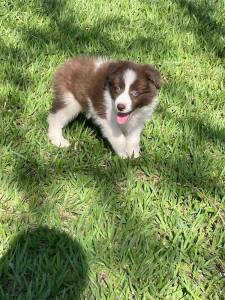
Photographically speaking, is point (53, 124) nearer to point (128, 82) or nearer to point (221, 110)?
point (128, 82)

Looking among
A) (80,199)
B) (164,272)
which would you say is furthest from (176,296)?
(80,199)

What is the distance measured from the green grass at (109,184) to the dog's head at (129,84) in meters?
0.62

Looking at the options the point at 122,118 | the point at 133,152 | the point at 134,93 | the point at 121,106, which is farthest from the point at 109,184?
the point at 134,93

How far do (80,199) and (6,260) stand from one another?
89 cm

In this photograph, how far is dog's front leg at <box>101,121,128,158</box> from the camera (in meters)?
4.56

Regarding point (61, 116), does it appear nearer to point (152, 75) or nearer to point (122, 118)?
point (122, 118)

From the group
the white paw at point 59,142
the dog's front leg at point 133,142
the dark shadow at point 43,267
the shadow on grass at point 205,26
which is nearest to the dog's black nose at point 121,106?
the dog's front leg at point 133,142

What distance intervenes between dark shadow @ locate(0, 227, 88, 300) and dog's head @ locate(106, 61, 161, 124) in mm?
1207

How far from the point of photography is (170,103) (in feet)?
18.2

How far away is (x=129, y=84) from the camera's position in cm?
415

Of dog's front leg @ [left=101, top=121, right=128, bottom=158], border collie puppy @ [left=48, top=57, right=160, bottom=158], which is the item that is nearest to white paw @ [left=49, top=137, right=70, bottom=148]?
border collie puppy @ [left=48, top=57, right=160, bottom=158]

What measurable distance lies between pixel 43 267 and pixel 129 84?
1678mm

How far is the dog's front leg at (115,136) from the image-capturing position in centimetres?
456

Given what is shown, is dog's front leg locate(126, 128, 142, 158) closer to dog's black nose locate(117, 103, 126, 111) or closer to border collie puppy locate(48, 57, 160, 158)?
border collie puppy locate(48, 57, 160, 158)
